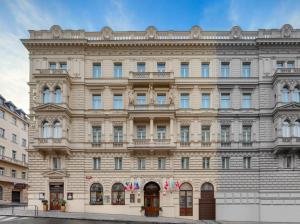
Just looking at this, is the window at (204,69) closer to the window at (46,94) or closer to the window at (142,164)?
the window at (142,164)

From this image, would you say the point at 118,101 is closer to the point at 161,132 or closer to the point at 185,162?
the point at 161,132

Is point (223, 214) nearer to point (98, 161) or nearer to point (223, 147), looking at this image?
point (223, 147)

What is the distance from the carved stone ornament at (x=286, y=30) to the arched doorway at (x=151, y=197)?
23.8 metres

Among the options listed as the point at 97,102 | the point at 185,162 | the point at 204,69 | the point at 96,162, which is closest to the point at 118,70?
the point at 97,102

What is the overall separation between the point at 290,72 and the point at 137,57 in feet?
59.5

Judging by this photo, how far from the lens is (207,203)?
42.8 metres

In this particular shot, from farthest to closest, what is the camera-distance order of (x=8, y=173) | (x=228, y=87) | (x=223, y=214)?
(x=8, y=173), (x=228, y=87), (x=223, y=214)

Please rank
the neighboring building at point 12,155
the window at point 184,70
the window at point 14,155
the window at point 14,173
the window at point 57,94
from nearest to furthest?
the window at point 57,94, the window at point 184,70, the neighboring building at point 12,155, the window at point 14,173, the window at point 14,155

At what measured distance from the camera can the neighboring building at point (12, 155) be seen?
225 ft

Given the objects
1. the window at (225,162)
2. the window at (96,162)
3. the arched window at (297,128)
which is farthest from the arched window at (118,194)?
the arched window at (297,128)

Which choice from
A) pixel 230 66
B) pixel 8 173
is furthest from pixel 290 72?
pixel 8 173

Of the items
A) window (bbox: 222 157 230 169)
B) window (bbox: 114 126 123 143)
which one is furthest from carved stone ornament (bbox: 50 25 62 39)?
window (bbox: 222 157 230 169)

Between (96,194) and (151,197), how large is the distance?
21.2 ft

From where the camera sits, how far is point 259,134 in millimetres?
43812
